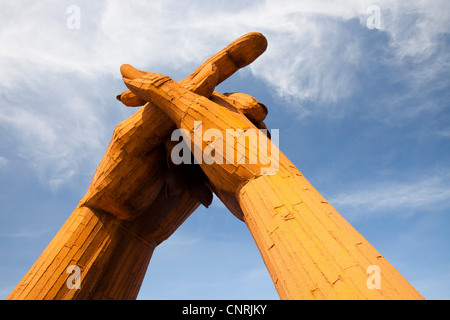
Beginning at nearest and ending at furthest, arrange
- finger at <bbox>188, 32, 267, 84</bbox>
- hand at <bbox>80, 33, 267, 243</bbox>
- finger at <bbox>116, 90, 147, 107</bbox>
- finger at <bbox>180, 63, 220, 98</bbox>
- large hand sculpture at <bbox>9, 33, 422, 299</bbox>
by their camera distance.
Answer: large hand sculpture at <bbox>9, 33, 422, 299</bbox> < finger at <bbox>180, 63, 220, 98</bbox> < hand at <bbox>80, 33, 267, 243</bbox> < finger at <bbox>188, 32, 267, 84</bbox> < finger at <bbox>116, 90, 147, 107</bbox>

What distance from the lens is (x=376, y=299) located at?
71.1 inches

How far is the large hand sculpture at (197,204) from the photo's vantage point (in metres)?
2.19

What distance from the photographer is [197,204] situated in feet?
18.6

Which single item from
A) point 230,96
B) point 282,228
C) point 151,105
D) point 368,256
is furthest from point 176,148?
point 368,256

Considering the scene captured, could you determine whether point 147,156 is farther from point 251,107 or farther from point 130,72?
point 251,107

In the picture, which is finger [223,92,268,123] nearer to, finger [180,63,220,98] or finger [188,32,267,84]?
finger [188,32,267,84]

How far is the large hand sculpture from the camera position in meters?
2.19

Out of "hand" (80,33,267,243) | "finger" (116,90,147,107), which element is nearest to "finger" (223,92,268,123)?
"hand" (80,33,267,243)

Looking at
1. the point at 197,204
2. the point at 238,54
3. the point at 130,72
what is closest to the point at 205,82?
the point at 238,54

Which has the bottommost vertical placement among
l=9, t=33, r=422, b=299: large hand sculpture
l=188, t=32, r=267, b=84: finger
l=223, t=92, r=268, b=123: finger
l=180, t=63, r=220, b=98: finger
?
l=9, t=33, r=422, b=299: large hand sculpture

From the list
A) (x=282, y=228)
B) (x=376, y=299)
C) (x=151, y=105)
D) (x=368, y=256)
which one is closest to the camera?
(x=376, y=299)
